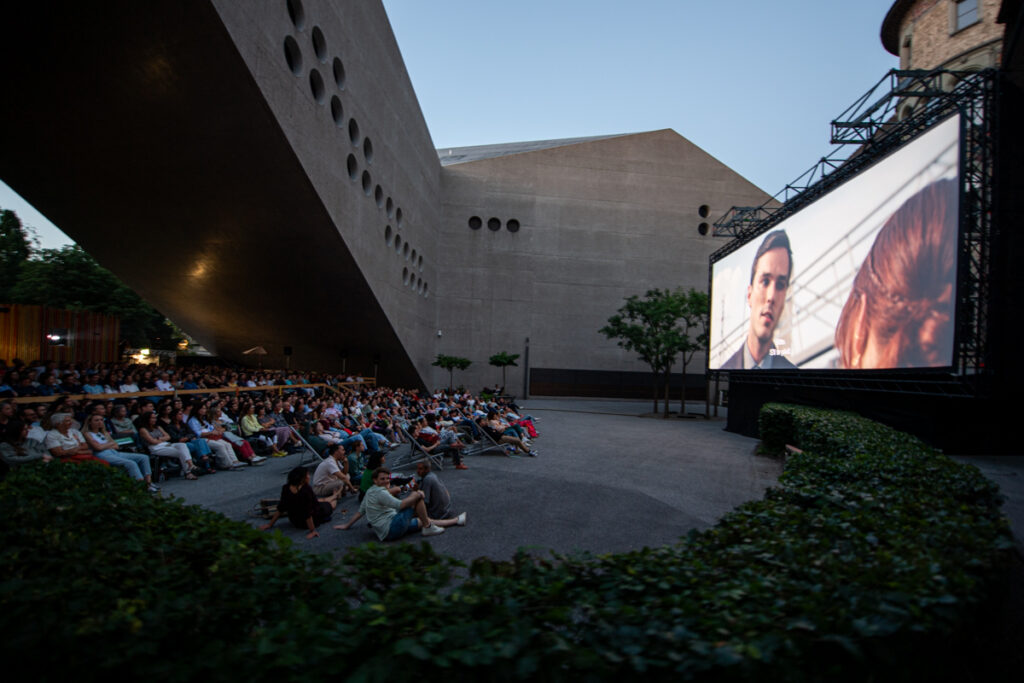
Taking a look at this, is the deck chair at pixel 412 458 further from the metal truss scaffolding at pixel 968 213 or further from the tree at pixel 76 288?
the tree at pixel 76 288

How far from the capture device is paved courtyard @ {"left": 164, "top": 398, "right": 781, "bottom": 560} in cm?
583

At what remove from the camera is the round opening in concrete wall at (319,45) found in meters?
13.6

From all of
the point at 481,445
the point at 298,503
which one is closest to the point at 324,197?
the point at 481,445

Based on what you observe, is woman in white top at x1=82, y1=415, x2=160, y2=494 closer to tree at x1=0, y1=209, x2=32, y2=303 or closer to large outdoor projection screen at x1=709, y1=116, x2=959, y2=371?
large outdoor projection screen at x1=709, y1=116, x2=959, y2=371

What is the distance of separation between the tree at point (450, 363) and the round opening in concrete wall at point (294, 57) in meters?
18.6

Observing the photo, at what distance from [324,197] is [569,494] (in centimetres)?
1058

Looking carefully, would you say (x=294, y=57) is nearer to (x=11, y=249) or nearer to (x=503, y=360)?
(x=503, y=360)

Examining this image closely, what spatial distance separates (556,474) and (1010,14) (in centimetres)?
1205

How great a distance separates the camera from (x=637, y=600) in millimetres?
2277

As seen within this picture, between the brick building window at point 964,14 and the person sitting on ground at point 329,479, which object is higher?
the brick building window at point 964,14

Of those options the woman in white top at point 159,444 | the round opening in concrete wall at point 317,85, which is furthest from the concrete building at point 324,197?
the woman in white top at point 159,444

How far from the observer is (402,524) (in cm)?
586

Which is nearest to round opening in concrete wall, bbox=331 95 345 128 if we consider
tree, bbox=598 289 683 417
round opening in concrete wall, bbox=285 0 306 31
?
round opening in concrete wall, bbox=285 0 306 31

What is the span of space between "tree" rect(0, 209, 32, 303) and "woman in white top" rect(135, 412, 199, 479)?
39290mm
